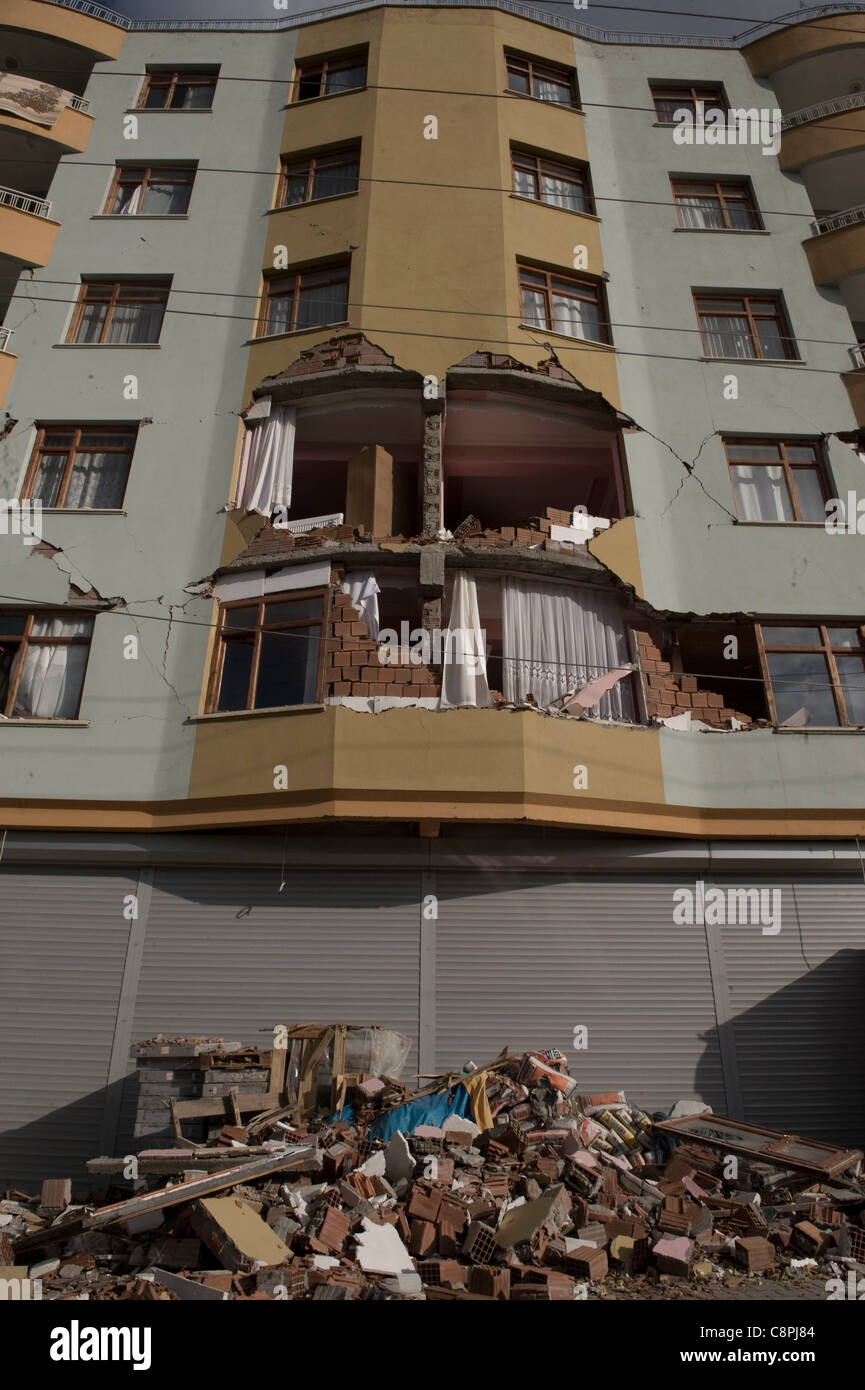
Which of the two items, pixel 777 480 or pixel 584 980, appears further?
pixel 777 480

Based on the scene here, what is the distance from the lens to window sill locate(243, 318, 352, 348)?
14.2m

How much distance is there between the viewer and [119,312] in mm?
15266

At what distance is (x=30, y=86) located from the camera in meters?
16.4

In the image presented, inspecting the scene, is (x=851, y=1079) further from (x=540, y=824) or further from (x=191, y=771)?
(x=191, y=771)

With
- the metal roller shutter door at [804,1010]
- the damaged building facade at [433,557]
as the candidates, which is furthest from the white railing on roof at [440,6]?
the metal roller shutter door at [804,1010]

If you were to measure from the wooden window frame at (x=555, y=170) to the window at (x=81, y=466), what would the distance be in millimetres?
8550

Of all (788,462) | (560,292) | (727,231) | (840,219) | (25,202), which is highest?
(25,202)

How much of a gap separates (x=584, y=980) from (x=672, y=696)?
13.4ft

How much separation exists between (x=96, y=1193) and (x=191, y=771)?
497 cm

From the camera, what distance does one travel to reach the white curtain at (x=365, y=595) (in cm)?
1212

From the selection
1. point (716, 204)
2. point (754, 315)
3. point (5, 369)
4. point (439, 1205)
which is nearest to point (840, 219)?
point (716, 204)

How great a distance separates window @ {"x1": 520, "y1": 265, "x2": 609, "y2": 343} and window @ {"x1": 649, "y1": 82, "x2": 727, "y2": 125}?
17.9 ft

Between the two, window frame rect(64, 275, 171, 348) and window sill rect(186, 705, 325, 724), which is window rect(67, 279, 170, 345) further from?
A: window sill rect(186, 705, 325, 724)

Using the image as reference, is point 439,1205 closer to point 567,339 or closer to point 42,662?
point 42,662
